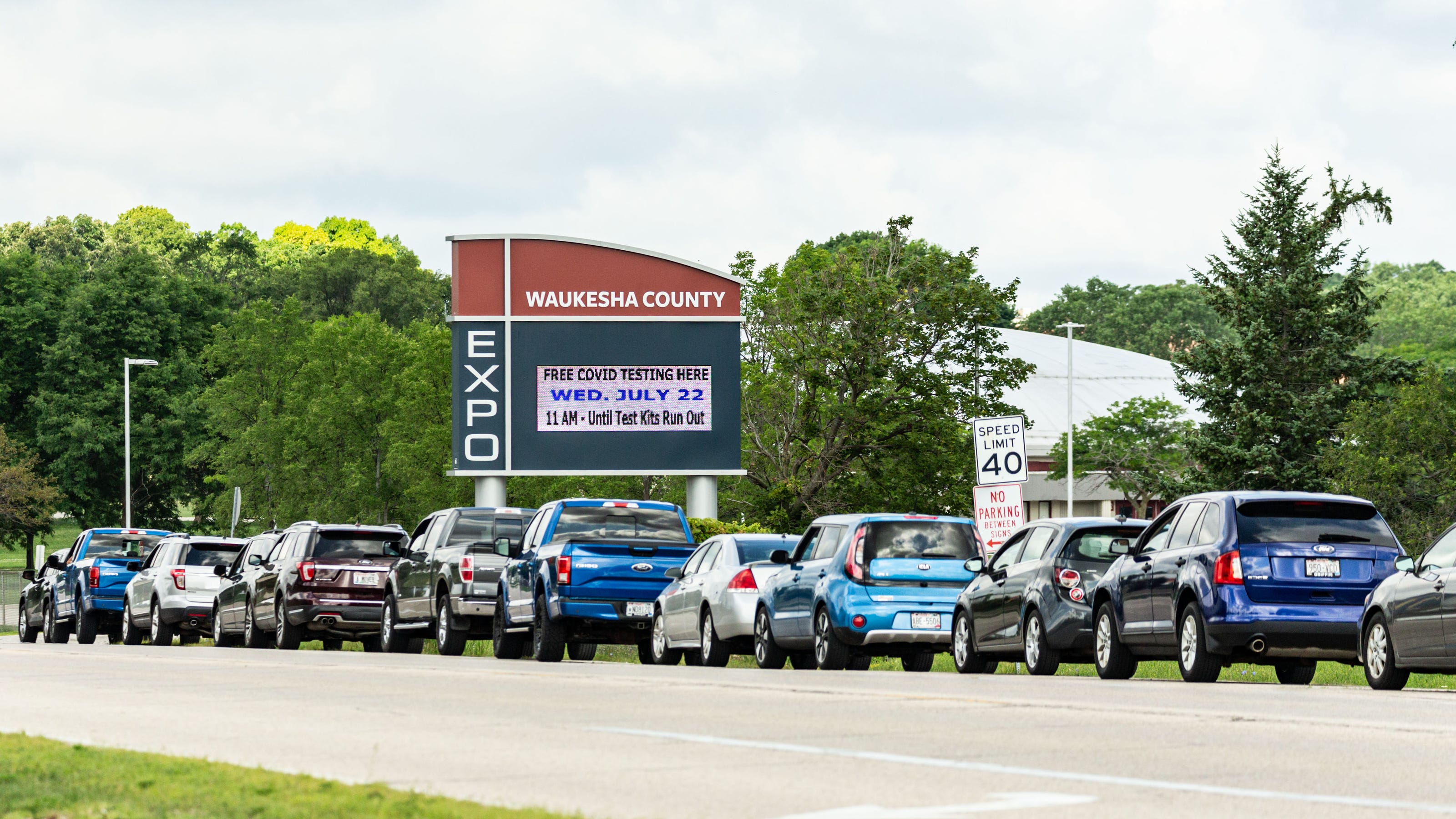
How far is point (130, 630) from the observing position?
113 feet

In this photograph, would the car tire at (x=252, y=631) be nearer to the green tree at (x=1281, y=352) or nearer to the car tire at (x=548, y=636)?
the car tire at (x=548, y=636)

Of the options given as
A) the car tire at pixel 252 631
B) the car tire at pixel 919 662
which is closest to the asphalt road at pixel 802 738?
the car tire at pixel 919 662

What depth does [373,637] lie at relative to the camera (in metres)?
29.7

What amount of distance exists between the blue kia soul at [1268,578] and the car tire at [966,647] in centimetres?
295

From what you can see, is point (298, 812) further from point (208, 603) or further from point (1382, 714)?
point (208, 603)

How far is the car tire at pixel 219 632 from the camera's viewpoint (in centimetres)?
3244

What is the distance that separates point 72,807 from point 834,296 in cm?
3838

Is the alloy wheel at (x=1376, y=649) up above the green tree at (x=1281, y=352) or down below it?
below

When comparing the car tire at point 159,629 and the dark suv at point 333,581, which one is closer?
the dark suv at point 333,581

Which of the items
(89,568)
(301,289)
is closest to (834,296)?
(89,568)

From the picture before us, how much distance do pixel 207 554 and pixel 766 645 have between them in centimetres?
Answer: 1469

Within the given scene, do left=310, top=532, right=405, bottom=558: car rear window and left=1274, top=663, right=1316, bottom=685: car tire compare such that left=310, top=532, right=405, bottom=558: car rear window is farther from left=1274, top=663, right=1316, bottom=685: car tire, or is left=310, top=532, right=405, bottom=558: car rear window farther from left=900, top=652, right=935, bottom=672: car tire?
left=1274, top=663, right=1316, bottom=685: car tire

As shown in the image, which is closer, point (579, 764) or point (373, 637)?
point (579, 764)

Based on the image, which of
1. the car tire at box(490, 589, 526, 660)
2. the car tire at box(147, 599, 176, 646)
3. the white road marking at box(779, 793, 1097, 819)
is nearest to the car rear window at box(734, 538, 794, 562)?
the car tire at box(490, 589, 526, 660)
